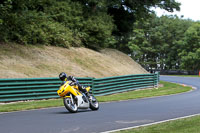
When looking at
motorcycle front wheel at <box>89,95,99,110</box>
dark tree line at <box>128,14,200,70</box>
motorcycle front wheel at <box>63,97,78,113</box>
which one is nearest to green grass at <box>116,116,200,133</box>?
motorcycle front wheel at <box>63,97,78,113</box>

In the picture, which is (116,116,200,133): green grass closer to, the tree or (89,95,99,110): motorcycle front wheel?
(89,95,99,110): motorcycle front wheel

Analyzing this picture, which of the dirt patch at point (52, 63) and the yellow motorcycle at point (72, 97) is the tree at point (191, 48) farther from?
the yellow motorcycle at point (72, 97)

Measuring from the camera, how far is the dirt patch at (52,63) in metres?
21.2

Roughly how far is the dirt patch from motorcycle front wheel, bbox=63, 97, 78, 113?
7.76 m

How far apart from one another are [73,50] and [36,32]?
13.7 feet

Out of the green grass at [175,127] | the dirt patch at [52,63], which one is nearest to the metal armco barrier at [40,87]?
the dirt patch at [52,63]

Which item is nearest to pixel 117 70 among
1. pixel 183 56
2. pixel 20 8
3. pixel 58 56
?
pixel 58 56

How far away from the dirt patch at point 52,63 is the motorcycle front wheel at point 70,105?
776 centimetres

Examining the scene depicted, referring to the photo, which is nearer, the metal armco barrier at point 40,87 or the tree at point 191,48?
the metal armco barrier at point 40,87

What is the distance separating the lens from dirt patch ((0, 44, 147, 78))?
21.2 m

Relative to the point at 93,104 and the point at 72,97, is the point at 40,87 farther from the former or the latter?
Result: the point at 72,97

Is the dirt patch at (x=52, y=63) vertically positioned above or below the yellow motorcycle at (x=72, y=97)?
above

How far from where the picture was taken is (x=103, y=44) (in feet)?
113

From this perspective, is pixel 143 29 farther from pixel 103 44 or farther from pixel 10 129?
pixel 10 129
